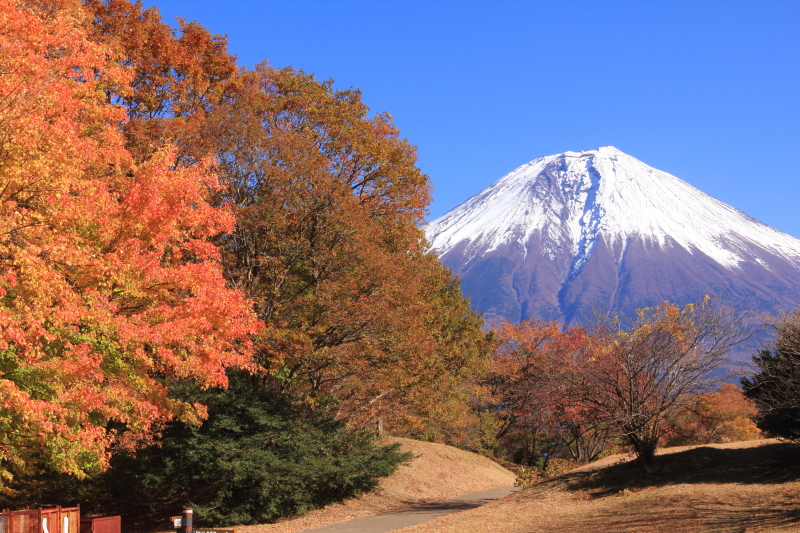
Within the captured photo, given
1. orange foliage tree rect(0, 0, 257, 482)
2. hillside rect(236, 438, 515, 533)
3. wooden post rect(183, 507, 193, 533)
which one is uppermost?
orange foliage tree rect(0, 0, 257, 482)

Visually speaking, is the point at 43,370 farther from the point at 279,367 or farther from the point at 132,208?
the point at 279,367

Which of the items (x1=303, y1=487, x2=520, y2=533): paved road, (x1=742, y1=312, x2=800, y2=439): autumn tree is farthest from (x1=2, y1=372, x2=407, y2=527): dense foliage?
(x1=742, y1=312, x2=800, y2=439): autumn tree

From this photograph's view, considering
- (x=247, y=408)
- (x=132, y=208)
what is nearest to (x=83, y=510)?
(x=247, y=408)

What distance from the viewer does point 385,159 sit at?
22297 mm

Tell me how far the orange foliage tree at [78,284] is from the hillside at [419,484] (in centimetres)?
569

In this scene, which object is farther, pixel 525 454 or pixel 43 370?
pixel 525 454

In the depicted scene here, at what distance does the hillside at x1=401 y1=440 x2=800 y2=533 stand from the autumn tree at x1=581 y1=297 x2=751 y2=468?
1.17 m

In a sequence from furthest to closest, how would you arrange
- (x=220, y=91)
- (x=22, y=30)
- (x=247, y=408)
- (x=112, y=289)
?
1. (x=220, y=91)
2. (x=247, y=408)
3. (x=22, y=30)
4. (x=112, y=289)

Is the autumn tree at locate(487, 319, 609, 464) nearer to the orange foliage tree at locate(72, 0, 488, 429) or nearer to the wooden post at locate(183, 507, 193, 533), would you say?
the orange foliage tree at locate(72, 0, 488, 429)

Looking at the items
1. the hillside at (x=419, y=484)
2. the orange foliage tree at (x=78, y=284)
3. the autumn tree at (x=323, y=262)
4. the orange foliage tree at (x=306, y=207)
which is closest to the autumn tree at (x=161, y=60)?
the orange foliage tree at (x=306, y=207)

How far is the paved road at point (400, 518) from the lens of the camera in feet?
54.4

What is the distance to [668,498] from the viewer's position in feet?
43.3

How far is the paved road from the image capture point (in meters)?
16.6

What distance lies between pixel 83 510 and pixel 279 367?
670cm
